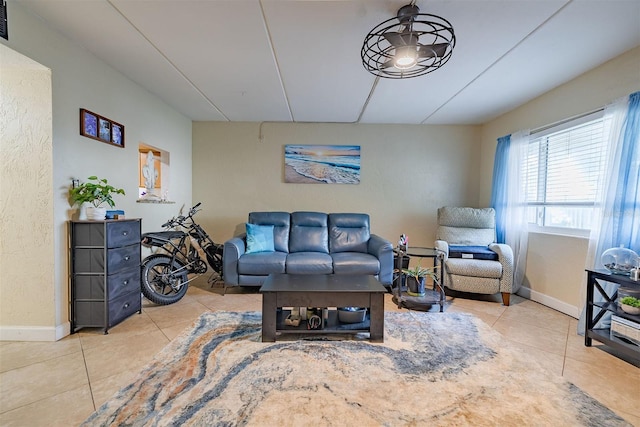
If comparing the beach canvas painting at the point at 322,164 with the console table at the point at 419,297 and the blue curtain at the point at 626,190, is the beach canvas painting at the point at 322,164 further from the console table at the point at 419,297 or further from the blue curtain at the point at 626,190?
the blue curtain at the point at 626,190

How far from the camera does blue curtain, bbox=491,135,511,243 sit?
3.64 metres

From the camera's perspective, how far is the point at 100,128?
98.8 inches

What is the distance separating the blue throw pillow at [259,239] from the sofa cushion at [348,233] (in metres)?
0.85

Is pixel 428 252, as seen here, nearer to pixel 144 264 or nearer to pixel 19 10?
pixel 144 264

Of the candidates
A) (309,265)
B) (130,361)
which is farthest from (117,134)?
(309,265)

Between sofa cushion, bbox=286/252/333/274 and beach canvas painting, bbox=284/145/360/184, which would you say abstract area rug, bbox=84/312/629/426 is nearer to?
sofa cushion, bbox=286/252/333/274

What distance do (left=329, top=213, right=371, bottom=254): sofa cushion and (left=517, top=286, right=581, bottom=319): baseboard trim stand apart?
6.54 ft

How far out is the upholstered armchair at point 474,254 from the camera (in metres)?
3.07

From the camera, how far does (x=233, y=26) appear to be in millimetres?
2021

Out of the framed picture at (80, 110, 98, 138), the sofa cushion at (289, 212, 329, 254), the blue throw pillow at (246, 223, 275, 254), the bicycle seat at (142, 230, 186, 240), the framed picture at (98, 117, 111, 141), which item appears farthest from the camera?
the sofa cushion at (289, 212, 329, 254)

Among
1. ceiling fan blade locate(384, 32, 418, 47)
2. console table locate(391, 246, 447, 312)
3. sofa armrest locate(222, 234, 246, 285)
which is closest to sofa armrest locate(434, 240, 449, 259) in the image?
console table locate(391, 246, 447, 312)

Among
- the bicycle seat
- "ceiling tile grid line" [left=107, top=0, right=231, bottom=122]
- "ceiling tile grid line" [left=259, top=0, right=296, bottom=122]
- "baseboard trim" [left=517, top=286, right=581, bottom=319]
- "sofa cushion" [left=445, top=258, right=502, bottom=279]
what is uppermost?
"ceiling tile grid line" [left=259, top=0, right=296, bottom=122]

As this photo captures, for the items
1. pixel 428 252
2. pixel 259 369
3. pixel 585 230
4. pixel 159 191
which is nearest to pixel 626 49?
pixel 585 230

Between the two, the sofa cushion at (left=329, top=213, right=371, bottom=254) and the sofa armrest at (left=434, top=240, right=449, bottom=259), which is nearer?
the sofa armrest at (left=434, top=240, right=449, bottom=259)
